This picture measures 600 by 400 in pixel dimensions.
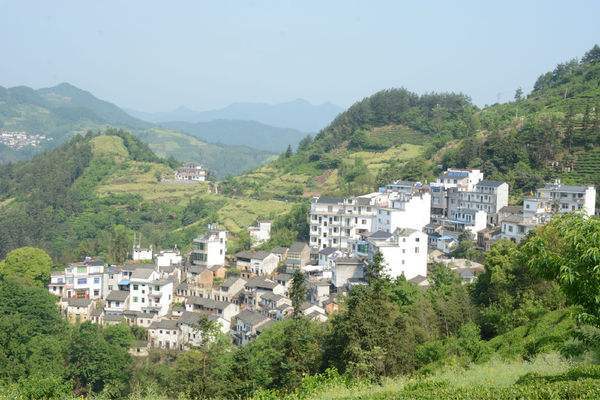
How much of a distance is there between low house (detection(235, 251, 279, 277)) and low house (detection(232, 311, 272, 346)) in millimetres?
3932

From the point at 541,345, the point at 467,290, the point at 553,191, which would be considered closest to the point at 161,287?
the point at 467,290

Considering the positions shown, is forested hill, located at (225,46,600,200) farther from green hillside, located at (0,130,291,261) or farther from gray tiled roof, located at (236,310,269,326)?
gray tiled roof, located at (236,310,269,326)

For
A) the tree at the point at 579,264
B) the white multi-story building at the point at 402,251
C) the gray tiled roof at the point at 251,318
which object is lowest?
the gray tiled roof at the point at 251,318

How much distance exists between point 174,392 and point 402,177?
22194mm

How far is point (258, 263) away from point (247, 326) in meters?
5.22

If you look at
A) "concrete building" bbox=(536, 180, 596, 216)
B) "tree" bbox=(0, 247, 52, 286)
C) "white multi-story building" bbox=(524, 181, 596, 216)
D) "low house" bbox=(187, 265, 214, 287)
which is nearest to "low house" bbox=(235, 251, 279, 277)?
"low house" bbox=(187, 265, 214, 287)

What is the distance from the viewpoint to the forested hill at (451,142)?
1208 inches

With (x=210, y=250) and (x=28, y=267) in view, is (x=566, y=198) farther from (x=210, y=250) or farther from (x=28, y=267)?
(x=28, y=267)

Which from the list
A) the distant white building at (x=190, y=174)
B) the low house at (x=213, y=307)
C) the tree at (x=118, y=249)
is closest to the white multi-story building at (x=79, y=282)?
the tree at (x=118, y=249)

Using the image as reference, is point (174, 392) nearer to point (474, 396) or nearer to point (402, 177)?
point (474, 396)

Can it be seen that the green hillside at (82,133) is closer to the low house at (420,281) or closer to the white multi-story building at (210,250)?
the white multi-story building at (210,250)

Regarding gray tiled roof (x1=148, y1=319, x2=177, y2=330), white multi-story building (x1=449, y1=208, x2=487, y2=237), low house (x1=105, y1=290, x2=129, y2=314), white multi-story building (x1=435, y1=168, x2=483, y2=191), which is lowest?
gray tiled roof (x1=148, y1=319, x2=177, y2=330)

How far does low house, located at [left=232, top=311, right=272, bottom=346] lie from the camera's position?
22.4 meters

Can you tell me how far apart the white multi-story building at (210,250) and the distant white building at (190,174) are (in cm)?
2649
